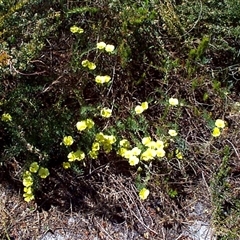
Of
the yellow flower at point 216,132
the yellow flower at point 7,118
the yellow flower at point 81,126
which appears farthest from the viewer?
the yellow flower at point 216,132

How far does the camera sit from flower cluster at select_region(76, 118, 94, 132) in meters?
2.52

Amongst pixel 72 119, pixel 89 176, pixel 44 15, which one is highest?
pixel 44 15

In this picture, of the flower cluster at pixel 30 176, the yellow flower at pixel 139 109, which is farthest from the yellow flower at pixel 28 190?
the yellow flower at pixel 139 109

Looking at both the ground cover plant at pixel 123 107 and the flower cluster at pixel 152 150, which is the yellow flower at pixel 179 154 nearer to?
the ground cover plant at pixel 123 107

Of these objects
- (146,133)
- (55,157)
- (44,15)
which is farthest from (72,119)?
(44,15)

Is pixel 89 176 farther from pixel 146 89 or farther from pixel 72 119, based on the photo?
pixel 146 89

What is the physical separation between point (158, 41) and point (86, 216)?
3.34 ft

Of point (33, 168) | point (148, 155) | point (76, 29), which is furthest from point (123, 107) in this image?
point (33, 168)

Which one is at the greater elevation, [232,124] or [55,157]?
[55,157]

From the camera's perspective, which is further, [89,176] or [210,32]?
[210,32]

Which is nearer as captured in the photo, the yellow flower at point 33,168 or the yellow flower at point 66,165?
the yellow flower at point 33,168

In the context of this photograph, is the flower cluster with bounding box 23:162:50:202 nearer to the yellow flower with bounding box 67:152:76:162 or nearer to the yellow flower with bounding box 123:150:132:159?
the yellow flower with bounding box 67:152:76:162

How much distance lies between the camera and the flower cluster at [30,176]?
245 cm

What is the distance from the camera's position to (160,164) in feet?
8.67
